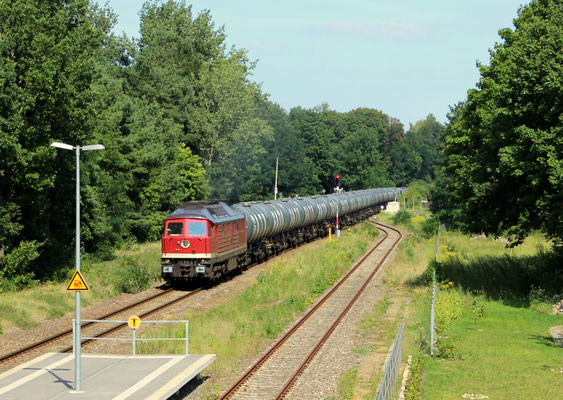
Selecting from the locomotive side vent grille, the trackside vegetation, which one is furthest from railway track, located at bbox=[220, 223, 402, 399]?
the locomotive side vent grille

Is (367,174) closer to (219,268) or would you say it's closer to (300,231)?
(300,231)

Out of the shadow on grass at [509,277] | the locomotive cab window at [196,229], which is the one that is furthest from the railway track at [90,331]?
the shadow on grass at [509,277]

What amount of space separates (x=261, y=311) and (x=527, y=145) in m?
13.3

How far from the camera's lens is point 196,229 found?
31688 mm

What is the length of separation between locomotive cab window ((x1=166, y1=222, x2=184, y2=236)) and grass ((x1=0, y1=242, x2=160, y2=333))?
3.23 metres

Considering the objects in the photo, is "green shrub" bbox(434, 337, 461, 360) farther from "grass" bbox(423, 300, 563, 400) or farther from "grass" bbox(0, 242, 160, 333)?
"grass" bbox(0, 242, 160, 333)

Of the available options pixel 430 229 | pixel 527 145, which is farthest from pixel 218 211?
pixel 430 229

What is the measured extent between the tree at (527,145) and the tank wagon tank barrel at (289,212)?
521 inches

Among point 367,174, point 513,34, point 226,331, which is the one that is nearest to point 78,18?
point 226,331

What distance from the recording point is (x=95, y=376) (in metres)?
16.9

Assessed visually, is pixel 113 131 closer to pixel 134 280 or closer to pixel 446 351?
pixel 134 280

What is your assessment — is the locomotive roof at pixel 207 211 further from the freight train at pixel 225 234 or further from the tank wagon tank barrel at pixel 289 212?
the tank wagon tank barrel at pixel 289 212

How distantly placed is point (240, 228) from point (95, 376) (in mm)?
20382

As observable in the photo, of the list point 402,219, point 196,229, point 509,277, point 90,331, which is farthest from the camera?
point 402,219
